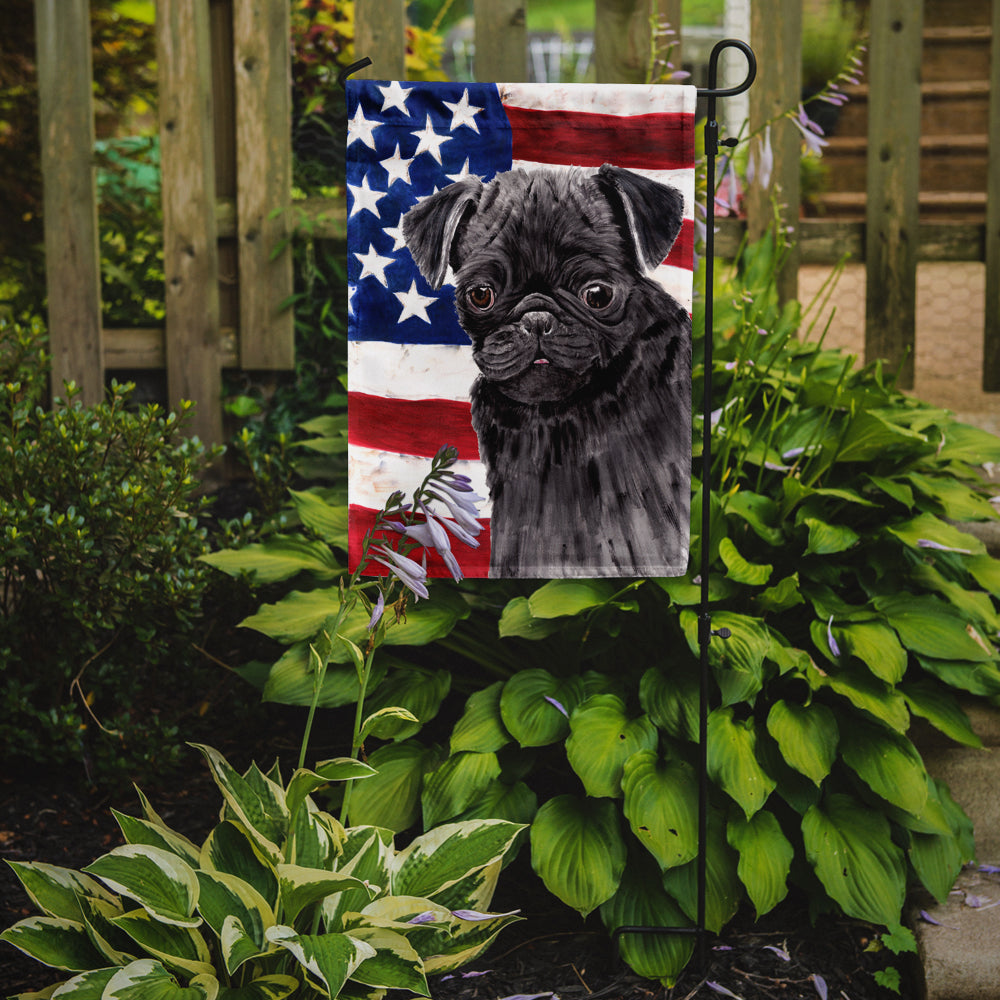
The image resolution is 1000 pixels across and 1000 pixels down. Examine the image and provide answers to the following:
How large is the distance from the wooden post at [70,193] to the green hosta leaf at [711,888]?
2536 mm

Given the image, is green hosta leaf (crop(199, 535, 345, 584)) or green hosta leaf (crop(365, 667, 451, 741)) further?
green hosta leaf (crop(199, 535, 345, 584))

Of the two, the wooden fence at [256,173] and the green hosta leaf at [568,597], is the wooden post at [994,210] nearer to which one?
the wooden fence at [256,173]

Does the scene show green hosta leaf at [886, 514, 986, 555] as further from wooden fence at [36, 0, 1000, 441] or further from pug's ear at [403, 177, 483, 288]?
wooden fence at [36, 0, 1000, 441]

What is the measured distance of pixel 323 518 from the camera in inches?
101

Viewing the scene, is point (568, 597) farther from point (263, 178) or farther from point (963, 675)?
point (263, 178)

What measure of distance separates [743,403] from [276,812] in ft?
4.54

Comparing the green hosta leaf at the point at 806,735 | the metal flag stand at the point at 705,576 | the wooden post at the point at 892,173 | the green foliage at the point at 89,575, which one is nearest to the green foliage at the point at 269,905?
the metal flag stand at the point at 705,576

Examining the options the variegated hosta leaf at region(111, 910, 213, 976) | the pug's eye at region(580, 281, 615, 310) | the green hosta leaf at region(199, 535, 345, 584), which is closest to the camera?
the variegated hosta leaf at region(111, 910, 213, 976)

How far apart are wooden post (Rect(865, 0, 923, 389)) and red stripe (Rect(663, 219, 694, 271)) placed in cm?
179

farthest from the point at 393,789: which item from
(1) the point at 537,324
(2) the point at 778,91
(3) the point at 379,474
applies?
(2) the point at 778,91

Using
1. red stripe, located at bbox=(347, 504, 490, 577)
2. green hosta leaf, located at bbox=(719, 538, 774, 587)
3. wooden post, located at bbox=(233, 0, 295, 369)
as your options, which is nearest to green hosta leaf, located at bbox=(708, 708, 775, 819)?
green hosta leaf, located at bbox=(719, 538, 774, 587)

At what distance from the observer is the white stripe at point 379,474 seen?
1.96 metres

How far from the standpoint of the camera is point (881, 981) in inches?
76.2

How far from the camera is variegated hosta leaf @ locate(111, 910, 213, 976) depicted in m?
1.53
